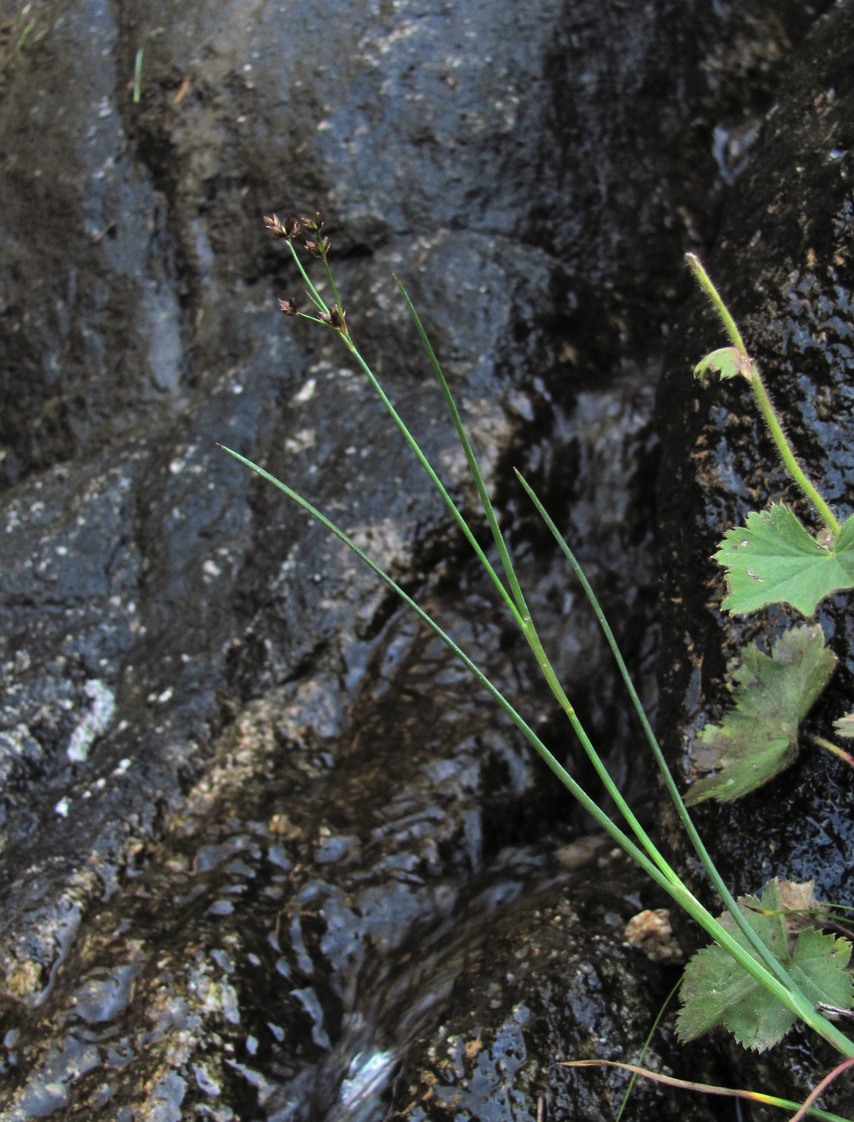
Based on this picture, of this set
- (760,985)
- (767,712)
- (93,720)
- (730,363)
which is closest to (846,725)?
(767,712)

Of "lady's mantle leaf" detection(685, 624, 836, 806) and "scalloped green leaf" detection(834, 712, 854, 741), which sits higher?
"scalloped green leaf" detection(834, 712, 854, 741)

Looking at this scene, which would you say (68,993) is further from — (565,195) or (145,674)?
(565,195)

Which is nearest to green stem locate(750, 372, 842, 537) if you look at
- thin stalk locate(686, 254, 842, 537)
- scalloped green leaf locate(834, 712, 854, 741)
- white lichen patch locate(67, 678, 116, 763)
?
thin stalk locate(686, 254, 842, 537)

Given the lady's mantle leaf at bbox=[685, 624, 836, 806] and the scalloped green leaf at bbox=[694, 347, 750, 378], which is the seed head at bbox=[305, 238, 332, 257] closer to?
the scalloped green leaf at bbox=[694, 347, 750, 378]

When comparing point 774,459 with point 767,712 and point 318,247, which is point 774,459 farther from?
point 318,247

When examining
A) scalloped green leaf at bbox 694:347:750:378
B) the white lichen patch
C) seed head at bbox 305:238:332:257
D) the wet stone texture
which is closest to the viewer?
seed head at bbox 305:238:332:257

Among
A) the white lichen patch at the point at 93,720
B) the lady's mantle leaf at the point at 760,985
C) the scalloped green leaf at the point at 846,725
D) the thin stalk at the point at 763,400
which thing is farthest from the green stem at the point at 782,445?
the white lichen patch at the point at 93,720

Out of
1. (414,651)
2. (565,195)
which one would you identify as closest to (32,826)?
(414,651)

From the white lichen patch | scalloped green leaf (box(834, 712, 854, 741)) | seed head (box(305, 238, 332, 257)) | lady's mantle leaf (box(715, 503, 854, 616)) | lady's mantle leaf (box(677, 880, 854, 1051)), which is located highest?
seed head (box(305, 238, 332, 257))
